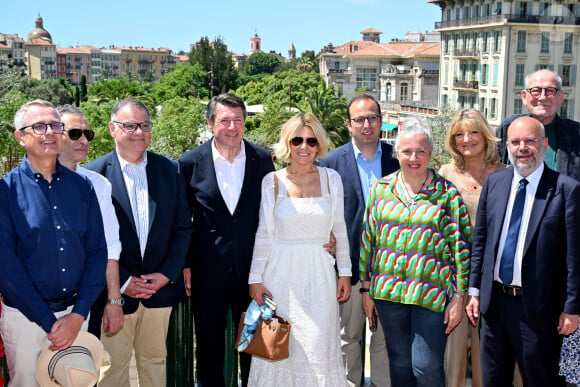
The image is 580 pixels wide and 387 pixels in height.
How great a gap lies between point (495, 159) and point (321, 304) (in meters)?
1.69

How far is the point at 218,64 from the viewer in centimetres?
9150

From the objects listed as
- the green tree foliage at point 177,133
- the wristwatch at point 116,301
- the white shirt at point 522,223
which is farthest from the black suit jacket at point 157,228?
the green tree foliage at point 177,133

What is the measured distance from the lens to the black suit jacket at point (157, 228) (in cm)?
397

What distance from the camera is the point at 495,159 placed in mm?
4336

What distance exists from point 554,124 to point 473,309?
1.74m

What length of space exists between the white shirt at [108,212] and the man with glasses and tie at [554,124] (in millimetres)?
3044

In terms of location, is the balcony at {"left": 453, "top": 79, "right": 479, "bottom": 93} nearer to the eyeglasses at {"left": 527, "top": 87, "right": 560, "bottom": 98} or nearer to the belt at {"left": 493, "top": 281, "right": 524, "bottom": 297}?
the eyeglasses at {"left": 527, "top": 87, "right": 560, "bottom": 98}

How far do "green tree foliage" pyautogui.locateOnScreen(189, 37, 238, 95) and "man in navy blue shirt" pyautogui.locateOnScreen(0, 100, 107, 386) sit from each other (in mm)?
85666

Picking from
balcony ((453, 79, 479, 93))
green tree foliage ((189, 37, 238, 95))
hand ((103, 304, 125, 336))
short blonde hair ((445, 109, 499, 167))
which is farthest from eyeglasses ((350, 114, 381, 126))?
green tree foliage ((189, 37, 238, 95))

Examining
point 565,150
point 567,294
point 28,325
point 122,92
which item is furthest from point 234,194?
point 122,92

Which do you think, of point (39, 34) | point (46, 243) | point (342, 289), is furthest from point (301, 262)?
point (39, 34)

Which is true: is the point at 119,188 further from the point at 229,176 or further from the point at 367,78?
the point at 367,78

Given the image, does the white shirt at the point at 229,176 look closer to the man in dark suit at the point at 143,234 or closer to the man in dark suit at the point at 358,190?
the man in dark suit at the point at 143,234

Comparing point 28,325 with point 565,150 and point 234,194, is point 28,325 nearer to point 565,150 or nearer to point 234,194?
point 234,194
